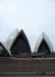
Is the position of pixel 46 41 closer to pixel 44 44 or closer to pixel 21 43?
pixel 44 44

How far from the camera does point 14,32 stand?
2006 centimetres

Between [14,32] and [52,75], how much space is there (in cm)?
1341

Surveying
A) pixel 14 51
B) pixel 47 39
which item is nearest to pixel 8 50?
pixel 14 51

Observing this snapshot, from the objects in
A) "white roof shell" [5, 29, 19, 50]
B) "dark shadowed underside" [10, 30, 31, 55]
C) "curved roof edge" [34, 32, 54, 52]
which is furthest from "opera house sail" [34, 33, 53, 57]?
"white roof shell" [5, 29, 19, 50]

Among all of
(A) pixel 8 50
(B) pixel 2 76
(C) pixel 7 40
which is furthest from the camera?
(C) pixel 7 40

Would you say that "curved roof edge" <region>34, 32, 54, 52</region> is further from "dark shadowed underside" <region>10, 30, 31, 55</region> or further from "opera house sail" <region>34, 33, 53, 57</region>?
"dark shadowed underside" <region>10, 30, 31, 55</region>

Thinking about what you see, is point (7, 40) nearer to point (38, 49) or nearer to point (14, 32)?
point (14, 32)

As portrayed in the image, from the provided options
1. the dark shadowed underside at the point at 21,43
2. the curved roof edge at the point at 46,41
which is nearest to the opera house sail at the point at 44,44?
the curved roof edge at the point at 46,41

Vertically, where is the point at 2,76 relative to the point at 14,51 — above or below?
above

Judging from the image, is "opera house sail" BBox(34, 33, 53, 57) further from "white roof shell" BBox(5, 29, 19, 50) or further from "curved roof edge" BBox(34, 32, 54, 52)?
"white roof shell" BBox(5, 29, 19, 50)

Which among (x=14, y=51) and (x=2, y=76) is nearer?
(x=2, y=76)

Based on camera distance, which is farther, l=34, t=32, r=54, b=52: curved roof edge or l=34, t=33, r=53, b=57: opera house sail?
l=34, t=32, r=54, b=52: curved roof edge

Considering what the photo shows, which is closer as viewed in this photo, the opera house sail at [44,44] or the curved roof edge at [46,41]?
the opera house sail at [44,44]

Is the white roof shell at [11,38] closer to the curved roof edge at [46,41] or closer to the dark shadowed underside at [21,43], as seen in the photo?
the dark shadowed underside at [21,43]
